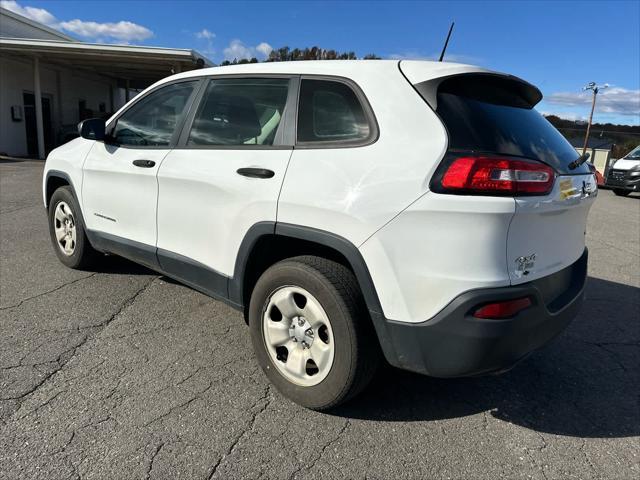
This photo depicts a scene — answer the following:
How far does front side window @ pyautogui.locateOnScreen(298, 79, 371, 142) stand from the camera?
250 centimetres

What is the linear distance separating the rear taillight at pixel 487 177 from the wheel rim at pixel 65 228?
12.3ft

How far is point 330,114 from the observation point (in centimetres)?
266

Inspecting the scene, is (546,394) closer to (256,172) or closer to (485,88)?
(485,88)

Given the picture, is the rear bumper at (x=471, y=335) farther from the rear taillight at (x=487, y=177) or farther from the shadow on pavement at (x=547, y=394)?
the shadow on pavement at (x=547, y=394)

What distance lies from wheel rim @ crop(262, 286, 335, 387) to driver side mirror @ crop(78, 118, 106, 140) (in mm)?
2277

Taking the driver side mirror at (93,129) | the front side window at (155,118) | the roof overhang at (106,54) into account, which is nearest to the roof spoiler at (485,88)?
the front side window at (155,118)

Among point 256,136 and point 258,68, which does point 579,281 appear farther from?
point 258,68

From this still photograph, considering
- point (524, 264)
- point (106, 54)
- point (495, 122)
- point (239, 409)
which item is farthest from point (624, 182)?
point (106, 54)

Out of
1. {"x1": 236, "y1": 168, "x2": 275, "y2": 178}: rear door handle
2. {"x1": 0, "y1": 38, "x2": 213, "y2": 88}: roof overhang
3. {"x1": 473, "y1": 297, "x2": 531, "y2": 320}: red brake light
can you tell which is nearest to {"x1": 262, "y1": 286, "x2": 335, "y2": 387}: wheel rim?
{"x1": 236, "y1": 168, "x2": 275, "y2": 178}: rear door handle

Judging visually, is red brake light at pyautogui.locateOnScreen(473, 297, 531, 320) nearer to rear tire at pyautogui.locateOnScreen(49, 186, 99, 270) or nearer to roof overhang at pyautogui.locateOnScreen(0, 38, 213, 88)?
rear tire at pyautogui.locateOnScreen(49, 186, 99, 270)

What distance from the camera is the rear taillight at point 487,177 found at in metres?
2.10

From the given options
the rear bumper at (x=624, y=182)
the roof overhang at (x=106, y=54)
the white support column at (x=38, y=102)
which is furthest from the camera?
the white support column at (x=38, y=102)

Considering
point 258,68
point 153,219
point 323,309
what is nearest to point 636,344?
point 323,309

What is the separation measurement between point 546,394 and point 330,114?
2.16 metres
